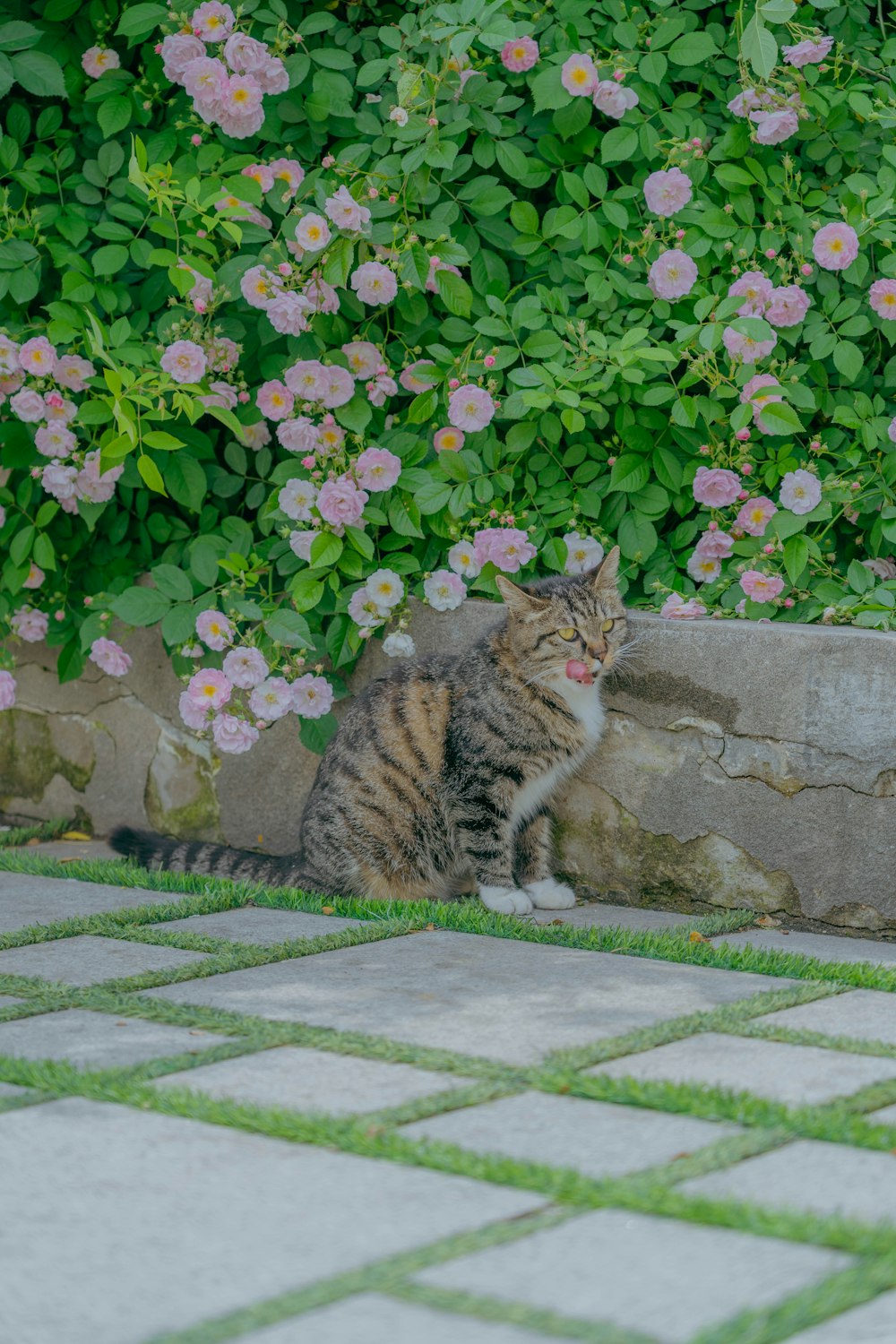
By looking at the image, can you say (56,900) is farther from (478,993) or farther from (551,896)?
(478,993)

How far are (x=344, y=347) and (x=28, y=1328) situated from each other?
10.9ft

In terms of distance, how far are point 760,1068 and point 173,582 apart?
263 cm

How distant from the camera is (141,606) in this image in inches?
191

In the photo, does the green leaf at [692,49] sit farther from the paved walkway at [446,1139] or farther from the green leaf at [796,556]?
the paved walkway at [446,1139]

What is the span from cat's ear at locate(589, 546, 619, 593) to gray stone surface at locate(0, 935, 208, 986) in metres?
1.44

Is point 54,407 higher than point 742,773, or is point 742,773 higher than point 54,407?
point 54,407

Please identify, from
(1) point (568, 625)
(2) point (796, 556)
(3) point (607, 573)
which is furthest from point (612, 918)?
(2) point (796, 556)

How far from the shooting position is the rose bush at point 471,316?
14.7 ft

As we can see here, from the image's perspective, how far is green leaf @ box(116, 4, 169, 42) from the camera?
4.72m

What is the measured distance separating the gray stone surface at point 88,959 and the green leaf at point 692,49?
9.21 feet

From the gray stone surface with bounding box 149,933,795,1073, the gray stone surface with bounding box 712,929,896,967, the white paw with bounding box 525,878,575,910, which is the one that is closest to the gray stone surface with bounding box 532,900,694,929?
the white paw with bounding box 525,878,575,910

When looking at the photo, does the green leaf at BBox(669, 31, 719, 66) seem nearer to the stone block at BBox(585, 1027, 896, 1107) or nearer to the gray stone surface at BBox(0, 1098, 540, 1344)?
the stone block at BBox(585, 1027, 896, 1107)

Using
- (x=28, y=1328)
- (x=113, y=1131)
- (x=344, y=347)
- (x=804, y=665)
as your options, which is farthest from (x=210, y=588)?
(x=28, y=1328)

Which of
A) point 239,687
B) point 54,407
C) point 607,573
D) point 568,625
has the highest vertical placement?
point 54,407
